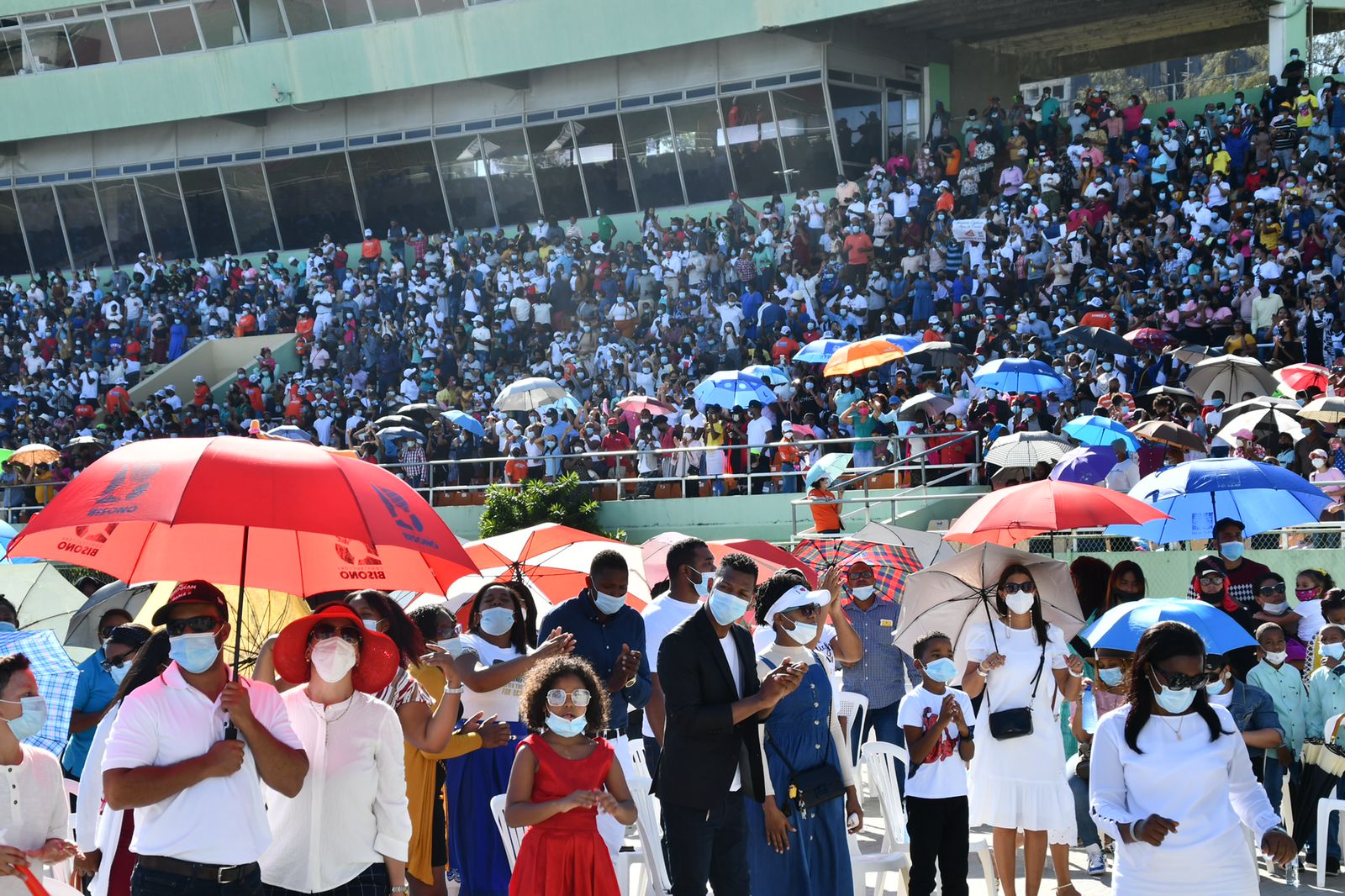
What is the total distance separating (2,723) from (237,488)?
107 centimetres

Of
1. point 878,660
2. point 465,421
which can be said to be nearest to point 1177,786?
point 878,660

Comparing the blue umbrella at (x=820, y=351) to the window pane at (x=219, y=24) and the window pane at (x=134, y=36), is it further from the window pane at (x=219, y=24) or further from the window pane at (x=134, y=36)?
the window pane at (x=134, y=36)

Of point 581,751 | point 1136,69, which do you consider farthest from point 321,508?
point 1136,69

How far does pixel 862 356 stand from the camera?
19141mm

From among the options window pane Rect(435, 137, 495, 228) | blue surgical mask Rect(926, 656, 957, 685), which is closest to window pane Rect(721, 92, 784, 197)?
window pane Rect(435, 137, 495, 228)

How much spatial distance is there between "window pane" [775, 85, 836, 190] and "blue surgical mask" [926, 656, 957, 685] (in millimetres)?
22764

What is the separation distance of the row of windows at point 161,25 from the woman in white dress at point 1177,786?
28.9 meters

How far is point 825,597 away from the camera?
20.5 ft

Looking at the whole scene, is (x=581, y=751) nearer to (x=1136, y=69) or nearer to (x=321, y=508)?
(x=321, y=508)

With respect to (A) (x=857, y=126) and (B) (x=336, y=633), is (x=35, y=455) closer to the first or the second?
(A) (x=857, y=126)

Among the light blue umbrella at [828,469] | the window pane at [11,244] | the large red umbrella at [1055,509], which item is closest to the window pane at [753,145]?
the light blue umbrella at [828,469]

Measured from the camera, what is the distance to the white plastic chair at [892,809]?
7.45 metres

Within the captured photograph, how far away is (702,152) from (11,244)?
17.8 m

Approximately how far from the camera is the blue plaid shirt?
9.66m
